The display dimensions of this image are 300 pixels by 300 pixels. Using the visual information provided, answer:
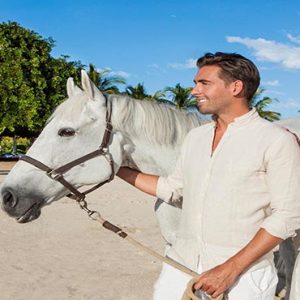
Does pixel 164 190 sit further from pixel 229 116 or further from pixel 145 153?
pixel 229 116

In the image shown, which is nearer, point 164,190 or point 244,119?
point 244,119

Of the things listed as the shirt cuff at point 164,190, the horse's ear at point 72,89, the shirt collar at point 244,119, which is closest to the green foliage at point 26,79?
the horse's ear at point 72,89

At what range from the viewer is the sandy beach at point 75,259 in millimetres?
5150

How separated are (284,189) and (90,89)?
4.10 ft

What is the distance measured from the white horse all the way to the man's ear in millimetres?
885

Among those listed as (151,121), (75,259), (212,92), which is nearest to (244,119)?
(212,92)

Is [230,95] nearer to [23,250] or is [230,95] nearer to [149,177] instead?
[149,177]

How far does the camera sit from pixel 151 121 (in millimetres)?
2844

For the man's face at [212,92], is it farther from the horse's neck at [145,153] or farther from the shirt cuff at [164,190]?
the horse's neck at [145,153]

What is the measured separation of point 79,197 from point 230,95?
3.73ft

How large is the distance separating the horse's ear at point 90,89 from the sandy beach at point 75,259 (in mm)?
2913

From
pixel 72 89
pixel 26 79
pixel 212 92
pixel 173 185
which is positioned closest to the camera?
pixel 212 92

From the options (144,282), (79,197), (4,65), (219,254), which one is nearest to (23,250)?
(144,282)

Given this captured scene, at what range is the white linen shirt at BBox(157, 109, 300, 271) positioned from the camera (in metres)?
1.86
